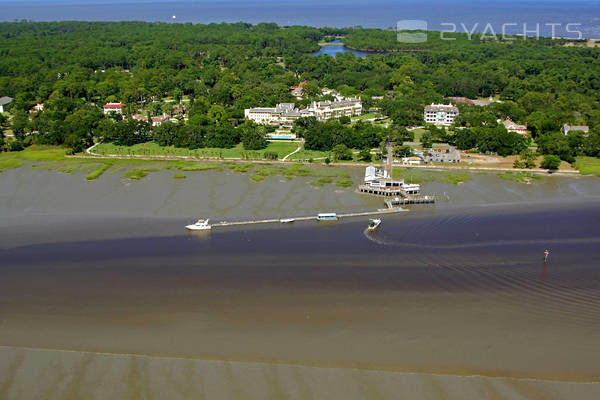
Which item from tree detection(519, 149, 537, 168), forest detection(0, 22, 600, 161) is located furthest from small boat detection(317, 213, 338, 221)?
tree detection(519, 149, 537, 168)

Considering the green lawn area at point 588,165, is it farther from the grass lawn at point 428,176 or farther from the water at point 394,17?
the water at point 394,17

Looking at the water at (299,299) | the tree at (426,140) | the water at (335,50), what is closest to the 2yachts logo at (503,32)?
the water at (335,50)

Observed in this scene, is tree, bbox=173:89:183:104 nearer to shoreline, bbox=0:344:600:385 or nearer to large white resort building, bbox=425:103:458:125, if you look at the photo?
large white resort building, bbox=425:103:458:125

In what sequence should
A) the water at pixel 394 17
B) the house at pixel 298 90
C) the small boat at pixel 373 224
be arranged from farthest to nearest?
the water at pixel 394 17 < the house at pixel 298 90 < the small boat at pixel 373 224

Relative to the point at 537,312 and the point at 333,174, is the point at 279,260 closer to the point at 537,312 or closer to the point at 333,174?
the point at 537,312

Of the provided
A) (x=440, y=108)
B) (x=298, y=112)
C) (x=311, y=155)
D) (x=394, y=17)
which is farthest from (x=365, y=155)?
(x=394, y=17)

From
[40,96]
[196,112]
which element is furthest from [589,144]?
[40,96]

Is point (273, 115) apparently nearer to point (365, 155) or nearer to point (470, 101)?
point (365, 155)
